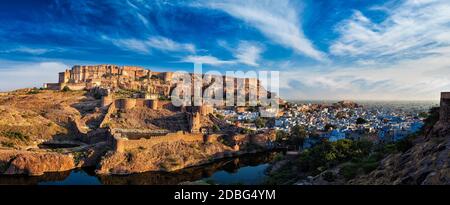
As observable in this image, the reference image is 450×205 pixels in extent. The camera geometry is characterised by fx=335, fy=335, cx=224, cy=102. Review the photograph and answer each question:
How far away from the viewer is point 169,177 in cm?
2466

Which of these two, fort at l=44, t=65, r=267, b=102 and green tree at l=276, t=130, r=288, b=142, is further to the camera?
fort at l=44, t=65, r=267, b=102

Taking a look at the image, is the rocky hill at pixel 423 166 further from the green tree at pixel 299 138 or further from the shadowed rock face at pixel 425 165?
the green tree at pixel 299 138

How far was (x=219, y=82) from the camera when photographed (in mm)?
78625

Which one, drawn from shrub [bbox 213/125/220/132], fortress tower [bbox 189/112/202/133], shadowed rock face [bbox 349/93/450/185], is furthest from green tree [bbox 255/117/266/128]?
shadowed rock face [bbox 349/93/450/185]

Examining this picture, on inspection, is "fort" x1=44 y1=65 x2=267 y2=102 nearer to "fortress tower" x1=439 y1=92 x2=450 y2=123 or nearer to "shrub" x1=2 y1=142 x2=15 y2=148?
"shrub" x1=2 y1=142 x2=15 y2=148

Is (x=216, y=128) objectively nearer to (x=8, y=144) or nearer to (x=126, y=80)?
(x=8, y=144)

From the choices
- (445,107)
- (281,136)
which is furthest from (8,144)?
(445,107)

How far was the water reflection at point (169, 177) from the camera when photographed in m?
22.4

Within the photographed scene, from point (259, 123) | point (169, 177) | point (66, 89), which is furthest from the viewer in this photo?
point (66, 89)

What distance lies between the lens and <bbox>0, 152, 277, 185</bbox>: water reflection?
2239cm
